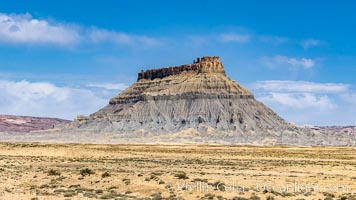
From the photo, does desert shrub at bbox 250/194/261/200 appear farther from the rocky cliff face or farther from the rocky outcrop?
the rocky outcrop

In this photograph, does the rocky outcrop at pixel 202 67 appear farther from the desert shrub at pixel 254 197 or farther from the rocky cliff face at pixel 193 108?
the desert shrub at pixel 254 197

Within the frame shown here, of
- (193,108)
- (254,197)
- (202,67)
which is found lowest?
(254,197)

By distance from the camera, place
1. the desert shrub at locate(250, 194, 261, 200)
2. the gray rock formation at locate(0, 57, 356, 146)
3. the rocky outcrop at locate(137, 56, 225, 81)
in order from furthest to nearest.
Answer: the rocky outcrop at locate(137, 56, 225, 81), the gray rock formation at locate(0, 57, 356, 146), the desert shrub at locate(250, 194, 261, 200)

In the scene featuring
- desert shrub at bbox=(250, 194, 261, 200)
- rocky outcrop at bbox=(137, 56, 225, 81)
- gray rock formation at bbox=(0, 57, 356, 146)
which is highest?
rocky outcrop at bbox=(137, 56, 225, 81)

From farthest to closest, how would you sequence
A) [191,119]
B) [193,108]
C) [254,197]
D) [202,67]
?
[202,67] < [193,108] < [191,119] < [254,197]

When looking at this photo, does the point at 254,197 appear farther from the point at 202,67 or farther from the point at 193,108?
the point at 202,67

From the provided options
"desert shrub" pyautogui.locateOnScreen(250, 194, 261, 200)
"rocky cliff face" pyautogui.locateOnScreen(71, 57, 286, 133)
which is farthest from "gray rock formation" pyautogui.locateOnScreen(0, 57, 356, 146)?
"desert shrub" pyautogui.locateOnScreen(250, 194, 261, 200)

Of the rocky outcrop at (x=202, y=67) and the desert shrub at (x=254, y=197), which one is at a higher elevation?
the rocky outcrop at (x=202, y=67)

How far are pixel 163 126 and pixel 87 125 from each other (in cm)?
2753

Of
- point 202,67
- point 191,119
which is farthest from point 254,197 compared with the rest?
point 202,67

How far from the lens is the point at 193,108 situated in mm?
170500

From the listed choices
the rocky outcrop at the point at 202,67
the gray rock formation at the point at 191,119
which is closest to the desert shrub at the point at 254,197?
the gray rock formation at the point at 191,119

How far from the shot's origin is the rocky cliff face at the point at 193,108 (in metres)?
164

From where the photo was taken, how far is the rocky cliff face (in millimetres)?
163500
